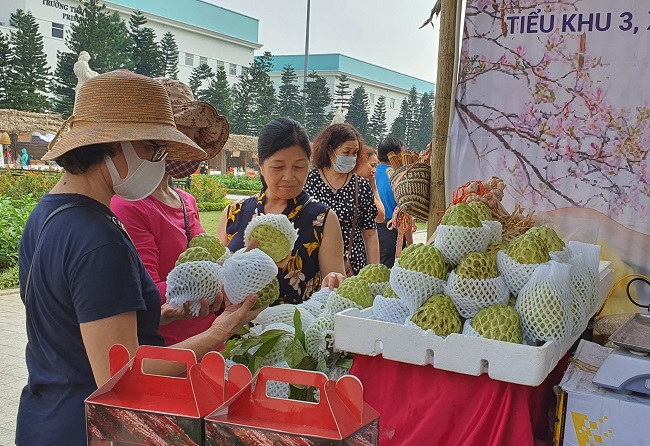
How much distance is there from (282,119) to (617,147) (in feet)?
5.41

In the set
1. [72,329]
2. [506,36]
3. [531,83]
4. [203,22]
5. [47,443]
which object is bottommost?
[47,443]

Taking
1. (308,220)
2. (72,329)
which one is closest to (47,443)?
(72,329)

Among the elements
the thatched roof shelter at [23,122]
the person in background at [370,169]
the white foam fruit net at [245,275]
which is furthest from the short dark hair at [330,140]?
the thatched roof shelter at [23,122]

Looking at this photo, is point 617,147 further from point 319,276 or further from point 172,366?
point 172,366

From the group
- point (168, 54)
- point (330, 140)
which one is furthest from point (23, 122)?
point (330, 140)

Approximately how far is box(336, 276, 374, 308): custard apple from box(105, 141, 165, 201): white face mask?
0.66 m

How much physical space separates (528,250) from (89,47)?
1757 centimetres

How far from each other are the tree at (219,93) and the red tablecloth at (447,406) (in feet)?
58.7

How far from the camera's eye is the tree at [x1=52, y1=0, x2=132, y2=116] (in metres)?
16.8

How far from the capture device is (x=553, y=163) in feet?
10.2

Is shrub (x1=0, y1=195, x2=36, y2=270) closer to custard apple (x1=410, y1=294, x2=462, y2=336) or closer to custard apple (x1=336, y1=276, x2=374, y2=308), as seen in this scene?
custard apple (x1=336, y1=276, x2=374, y2=308)

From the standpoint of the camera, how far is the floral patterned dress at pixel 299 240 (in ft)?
9.20

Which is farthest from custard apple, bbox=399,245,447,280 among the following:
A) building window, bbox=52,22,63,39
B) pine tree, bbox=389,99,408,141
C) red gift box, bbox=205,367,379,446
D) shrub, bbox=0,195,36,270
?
building window, bbox=52,22,63,39

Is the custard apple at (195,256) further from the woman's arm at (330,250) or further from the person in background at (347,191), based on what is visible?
the person in background at (347,191)
